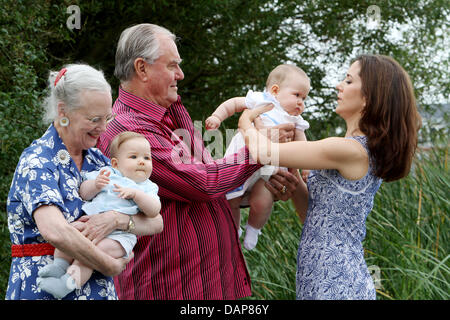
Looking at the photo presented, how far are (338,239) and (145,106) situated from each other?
1145 mm

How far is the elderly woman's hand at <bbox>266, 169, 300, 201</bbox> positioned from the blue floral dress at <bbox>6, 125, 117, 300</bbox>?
1.14m

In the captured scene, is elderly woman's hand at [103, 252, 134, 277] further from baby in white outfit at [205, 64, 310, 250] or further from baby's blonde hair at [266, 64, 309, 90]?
baby's blonde hair at [266, 64, 309, 90]

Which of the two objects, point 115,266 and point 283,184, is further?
point 283,184

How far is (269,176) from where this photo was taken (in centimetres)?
331

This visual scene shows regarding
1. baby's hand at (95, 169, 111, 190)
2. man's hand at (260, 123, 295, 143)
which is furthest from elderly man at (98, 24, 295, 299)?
baby's hand at (95, 169, 111, 190)

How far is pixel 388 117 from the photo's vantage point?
3020 millimetres

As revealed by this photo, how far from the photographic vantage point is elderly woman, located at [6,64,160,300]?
7.74 ft

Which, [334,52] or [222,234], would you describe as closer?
[222,234]

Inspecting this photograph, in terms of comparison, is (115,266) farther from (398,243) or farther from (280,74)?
(398,243)

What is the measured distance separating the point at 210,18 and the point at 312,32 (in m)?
1.80

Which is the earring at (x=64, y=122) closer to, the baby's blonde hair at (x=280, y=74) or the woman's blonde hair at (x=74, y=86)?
the woman's blonde hair at (x=74, y=86)

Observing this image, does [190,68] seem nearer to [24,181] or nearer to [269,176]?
[269,176]

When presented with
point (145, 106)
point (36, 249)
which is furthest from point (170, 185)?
point (36, 249)
